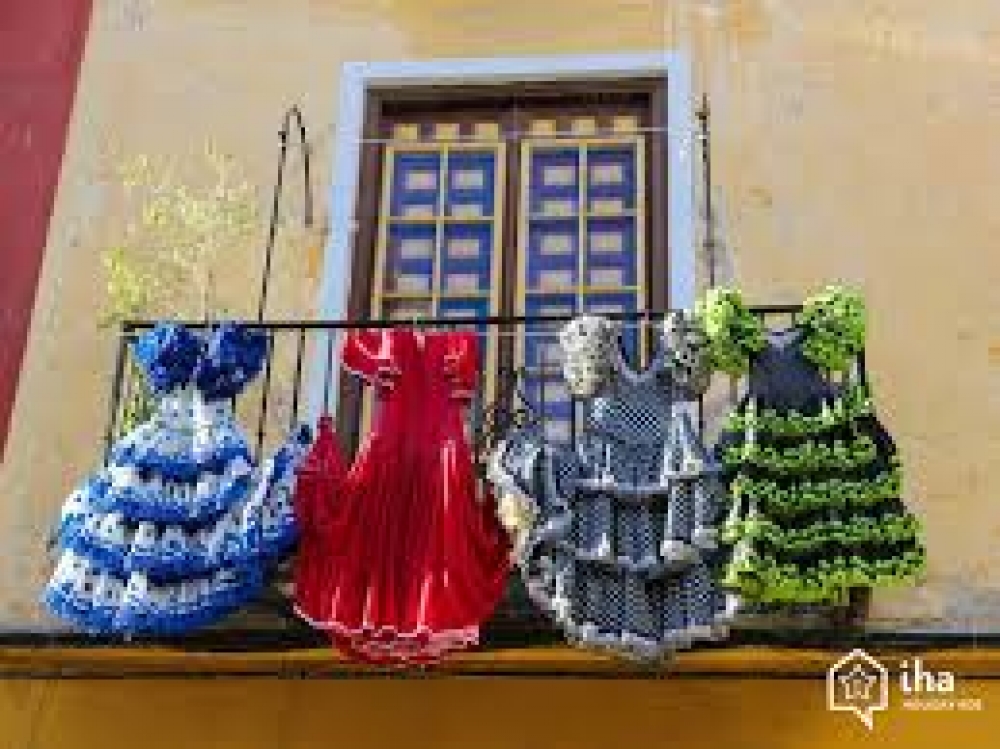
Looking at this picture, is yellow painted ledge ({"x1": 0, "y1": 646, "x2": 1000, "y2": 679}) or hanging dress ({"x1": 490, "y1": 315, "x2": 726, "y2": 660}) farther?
yellow painted ledge ({"x1": 0, "y1": 646, "x2": 1000, "y2": 679})

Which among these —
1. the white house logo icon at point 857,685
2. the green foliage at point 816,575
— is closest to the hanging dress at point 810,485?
the green foliage at point 816,575

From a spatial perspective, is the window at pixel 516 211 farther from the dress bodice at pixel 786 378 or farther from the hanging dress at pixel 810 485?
the hanging dress at pixel 810 485

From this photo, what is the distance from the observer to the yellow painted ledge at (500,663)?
21.0 ft

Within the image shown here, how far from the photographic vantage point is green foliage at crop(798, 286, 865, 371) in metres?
6.26

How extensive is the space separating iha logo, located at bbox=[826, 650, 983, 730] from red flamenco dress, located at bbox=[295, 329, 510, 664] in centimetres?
127

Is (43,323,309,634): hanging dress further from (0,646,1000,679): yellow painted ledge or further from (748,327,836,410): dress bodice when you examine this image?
(748,327,836,410): dress bodice

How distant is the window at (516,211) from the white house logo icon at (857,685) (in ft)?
4.91

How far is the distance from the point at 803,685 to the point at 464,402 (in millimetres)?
1537

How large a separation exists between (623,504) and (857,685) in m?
1.10

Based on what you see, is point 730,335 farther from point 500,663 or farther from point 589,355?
point 500,663

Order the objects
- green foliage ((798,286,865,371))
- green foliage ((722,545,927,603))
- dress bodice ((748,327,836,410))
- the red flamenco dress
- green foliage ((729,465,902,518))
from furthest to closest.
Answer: green foliage ((798,286,865,371)) < dress bodice ((748,327,836,410)) < the red flamenco dress < green foliage ((729,465,902,518)) < green foliage ((722,545,927,603))

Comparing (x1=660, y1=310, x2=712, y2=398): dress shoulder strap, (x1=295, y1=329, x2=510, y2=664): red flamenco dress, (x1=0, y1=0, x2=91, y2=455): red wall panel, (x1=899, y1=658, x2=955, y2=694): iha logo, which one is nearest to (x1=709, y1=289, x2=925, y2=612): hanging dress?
(x1=660, y1=310, x2=712, y2=398): dress shoulder strap

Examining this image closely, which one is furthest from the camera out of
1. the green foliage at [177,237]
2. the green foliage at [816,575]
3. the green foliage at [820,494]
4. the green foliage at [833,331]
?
the green foliage at [177,237]

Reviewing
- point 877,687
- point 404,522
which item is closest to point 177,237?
point 404,522
